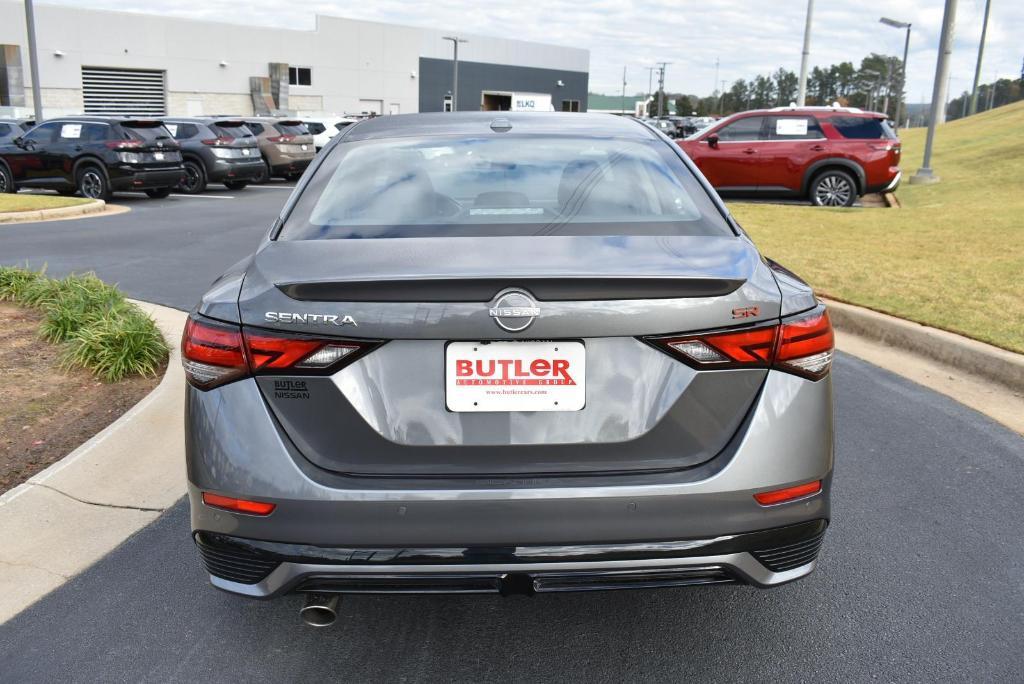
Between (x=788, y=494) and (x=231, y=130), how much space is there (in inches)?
868

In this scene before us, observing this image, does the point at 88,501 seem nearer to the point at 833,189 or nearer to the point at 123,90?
the point at 833,189

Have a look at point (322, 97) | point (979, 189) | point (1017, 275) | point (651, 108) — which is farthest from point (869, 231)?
point (651, 108)

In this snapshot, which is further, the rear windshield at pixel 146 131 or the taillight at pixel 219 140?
the taillight at pixel 219 140

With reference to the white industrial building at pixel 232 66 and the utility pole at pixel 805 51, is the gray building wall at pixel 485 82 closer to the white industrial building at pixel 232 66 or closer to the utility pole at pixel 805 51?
the white industrial building at pixel 232 66

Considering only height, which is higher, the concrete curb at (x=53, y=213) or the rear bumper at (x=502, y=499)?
the rear bumper at (x=502, y=499)

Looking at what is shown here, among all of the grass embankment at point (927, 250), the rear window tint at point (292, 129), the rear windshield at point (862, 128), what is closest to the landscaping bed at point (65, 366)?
the grass embankment at point (927, 250)

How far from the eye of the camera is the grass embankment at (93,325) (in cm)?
614

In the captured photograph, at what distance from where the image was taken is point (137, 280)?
9.76 m

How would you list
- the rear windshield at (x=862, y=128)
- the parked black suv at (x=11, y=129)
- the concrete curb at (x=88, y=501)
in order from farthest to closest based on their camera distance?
the parked black suv at (x=11, y=129) → the rear windshield at (x=862, y=128) → the concrete curb at (x=88, y=501)

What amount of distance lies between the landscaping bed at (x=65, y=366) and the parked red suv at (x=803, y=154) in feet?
38.9

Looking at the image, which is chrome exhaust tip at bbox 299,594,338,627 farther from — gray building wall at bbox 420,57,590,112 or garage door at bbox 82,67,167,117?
gray building wall at bbox 420,57,590,112

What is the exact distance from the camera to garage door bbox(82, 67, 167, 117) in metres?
50.9

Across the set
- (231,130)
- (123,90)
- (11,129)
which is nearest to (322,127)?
(231,130)

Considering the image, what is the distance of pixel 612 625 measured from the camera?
10.6ft
